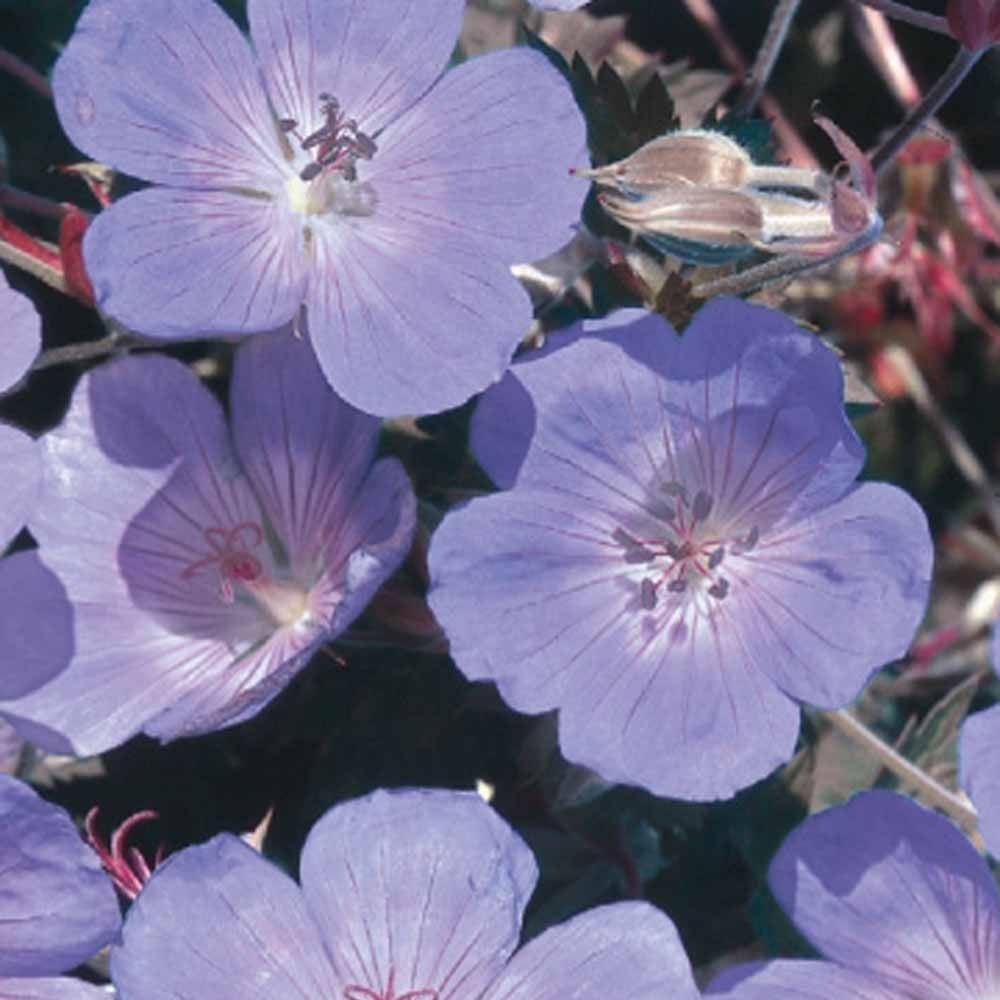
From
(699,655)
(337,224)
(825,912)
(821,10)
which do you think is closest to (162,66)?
(337,224)

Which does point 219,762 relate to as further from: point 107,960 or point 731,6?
point 731,6

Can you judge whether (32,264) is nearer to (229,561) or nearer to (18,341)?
(18,341)

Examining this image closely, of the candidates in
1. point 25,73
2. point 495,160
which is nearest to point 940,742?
point 495,160

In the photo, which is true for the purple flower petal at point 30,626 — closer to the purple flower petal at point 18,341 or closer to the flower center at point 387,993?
the purple flower petal at point 18,341

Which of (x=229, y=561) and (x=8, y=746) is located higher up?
(x=229, y=561)

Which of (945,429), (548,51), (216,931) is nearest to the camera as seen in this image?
(216,931)

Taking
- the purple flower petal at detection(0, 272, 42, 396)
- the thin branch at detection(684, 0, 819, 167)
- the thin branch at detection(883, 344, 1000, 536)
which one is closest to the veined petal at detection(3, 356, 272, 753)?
the purple flower petal at detection(0, 272, 42, 396)

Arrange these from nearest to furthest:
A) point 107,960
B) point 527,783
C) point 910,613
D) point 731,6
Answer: point 910,613, point 107,960, point 527,783, point 731,6
